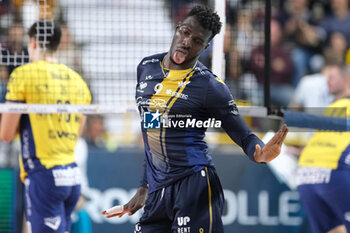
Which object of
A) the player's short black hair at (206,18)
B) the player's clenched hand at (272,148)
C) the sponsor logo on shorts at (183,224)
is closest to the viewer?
the player's clenched hand at (272,148)

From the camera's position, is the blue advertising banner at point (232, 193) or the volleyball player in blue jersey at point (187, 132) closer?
the volleyball player in blue jersey at point (187, 132)

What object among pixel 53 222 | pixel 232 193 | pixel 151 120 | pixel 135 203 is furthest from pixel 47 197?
pixel 232 193

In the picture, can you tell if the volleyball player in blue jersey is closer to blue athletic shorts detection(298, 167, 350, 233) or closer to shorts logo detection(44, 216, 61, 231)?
shorts logo detection(44, 216, 61, 231)

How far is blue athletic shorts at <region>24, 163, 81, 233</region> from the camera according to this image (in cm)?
595

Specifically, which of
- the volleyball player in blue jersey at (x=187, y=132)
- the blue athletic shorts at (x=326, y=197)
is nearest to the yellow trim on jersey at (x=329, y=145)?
the blue athletic shorts at (x=326, y=197)

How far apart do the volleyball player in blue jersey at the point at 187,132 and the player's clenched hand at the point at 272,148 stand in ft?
0.30

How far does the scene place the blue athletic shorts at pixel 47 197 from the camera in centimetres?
595

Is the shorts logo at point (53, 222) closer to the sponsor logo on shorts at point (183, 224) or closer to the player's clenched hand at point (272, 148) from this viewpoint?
the sponsor logo on shorts at point (183, 224)

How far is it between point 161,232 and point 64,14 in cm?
303

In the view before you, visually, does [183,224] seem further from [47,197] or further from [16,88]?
[16,88]

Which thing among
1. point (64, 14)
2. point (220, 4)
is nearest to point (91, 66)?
point (64, 14)

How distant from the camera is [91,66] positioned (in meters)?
6.52

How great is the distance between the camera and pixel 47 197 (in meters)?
5.98

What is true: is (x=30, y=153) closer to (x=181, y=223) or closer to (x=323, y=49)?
(x=181, y=223)
